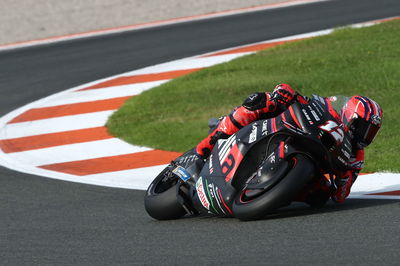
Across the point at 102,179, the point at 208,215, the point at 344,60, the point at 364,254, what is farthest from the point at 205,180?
the point at 344,60

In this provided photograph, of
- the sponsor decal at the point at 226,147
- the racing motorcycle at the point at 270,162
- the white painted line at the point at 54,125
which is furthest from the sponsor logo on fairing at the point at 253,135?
the white painted line at the point at 54,125

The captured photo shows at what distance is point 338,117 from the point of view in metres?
6.02

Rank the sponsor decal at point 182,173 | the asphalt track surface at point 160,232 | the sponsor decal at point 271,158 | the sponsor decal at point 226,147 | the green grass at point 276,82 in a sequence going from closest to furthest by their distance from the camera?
the asphalt track surface at point 160,232 → the sponsor decal at point 271,158 → the sponsor decal at point 226,147 → the sponsor decal at point 182,173 → the green grass at point 276,82

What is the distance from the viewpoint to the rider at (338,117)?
19.8 ft

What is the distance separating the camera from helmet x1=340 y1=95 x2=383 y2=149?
6.01m

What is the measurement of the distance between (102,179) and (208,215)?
1.92 metres

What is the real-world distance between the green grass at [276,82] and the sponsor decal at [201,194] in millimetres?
2570

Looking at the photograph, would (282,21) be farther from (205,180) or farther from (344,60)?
(205,180)

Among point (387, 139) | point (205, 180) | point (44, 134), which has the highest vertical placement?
point (44, 134)

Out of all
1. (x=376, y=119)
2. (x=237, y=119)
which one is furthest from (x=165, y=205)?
(x=376, y=119)

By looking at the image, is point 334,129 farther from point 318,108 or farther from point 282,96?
point 282,96

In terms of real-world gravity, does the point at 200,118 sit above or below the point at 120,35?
below

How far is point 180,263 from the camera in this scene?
512 centimetres

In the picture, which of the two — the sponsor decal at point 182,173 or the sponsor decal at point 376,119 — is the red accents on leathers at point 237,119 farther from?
the sponsor decal at point 376,119
